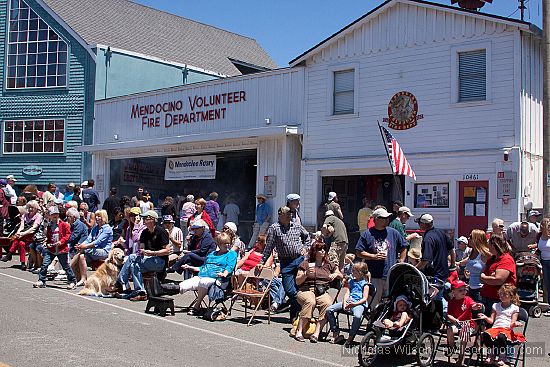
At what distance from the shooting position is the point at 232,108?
21.8 meters

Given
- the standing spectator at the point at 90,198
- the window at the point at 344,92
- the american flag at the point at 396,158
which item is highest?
the window at the point at 344,92

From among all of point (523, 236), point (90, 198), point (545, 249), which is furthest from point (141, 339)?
point (90, 198)

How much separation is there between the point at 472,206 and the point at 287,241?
6.81 m

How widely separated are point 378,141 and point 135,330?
967 cm

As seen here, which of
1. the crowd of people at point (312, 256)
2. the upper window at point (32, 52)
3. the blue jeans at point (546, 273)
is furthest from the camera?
the upper window at point (32, 52)

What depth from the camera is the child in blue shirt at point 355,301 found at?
31.4ft

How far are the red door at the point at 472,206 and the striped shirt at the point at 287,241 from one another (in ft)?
20.9

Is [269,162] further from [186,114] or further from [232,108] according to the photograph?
[186,114]

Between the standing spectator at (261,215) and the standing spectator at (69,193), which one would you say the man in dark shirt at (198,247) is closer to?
the standing spectator at (261,215)

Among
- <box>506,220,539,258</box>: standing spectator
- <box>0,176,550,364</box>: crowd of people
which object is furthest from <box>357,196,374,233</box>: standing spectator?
<box>506,220,539,258</box>: standing spectator

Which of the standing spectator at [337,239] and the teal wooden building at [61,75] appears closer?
the standing spectator at [337,239]

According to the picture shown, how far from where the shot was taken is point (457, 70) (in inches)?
661

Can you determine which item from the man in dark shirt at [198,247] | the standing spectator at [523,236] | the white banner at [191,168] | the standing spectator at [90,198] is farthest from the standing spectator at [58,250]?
the standing spectator at [523,236]

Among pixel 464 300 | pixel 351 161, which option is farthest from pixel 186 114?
pixel 464 300
